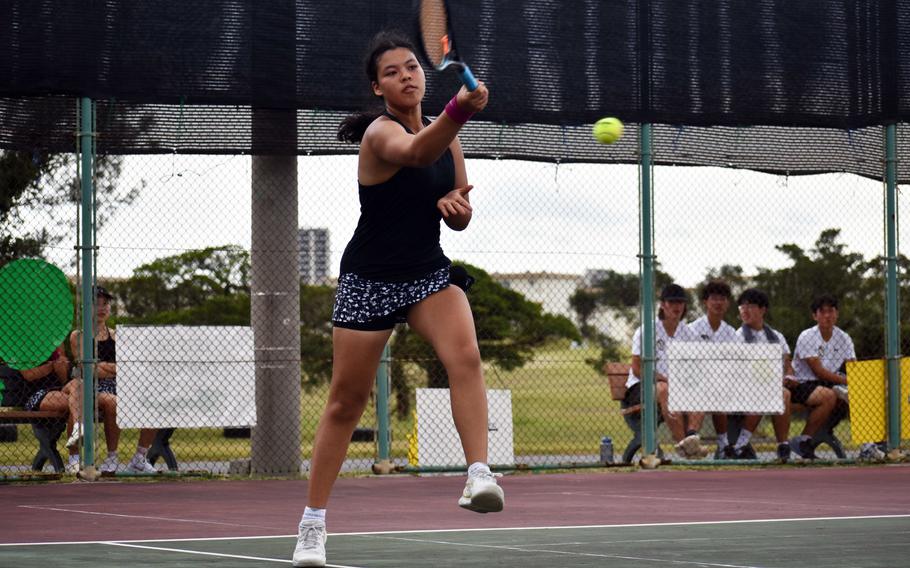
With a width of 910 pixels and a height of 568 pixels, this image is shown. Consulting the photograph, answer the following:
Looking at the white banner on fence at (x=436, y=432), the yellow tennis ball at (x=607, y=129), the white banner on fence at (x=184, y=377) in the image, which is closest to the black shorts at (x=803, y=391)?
the white banner on fence at (x=436, y=432)

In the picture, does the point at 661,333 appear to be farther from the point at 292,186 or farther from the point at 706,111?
the point at 292,186

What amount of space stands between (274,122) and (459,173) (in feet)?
17.8

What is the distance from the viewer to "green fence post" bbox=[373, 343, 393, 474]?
10.2 meters

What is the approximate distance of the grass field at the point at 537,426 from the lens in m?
13.5

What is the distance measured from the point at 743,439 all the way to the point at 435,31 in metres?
6.71

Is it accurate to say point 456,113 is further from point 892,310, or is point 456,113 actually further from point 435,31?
point 892,310

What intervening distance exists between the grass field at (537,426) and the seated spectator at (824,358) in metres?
1.07

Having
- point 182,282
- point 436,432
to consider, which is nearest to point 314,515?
point 436,432

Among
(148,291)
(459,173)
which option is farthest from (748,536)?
(148,291)

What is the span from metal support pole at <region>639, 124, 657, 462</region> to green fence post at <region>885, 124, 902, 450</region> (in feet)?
6.07

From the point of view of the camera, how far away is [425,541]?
5.80 metres

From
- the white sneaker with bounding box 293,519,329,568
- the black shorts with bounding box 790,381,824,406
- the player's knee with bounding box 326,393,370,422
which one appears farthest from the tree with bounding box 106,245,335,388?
the white sneaker with bounding box 293,519,329,568

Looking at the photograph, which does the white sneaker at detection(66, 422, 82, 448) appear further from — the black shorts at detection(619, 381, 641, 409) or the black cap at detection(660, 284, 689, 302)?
the black cap at detection(660, 284, 689, 302)

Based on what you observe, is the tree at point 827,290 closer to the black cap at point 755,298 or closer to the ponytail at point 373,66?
the black cap at point 755,298
